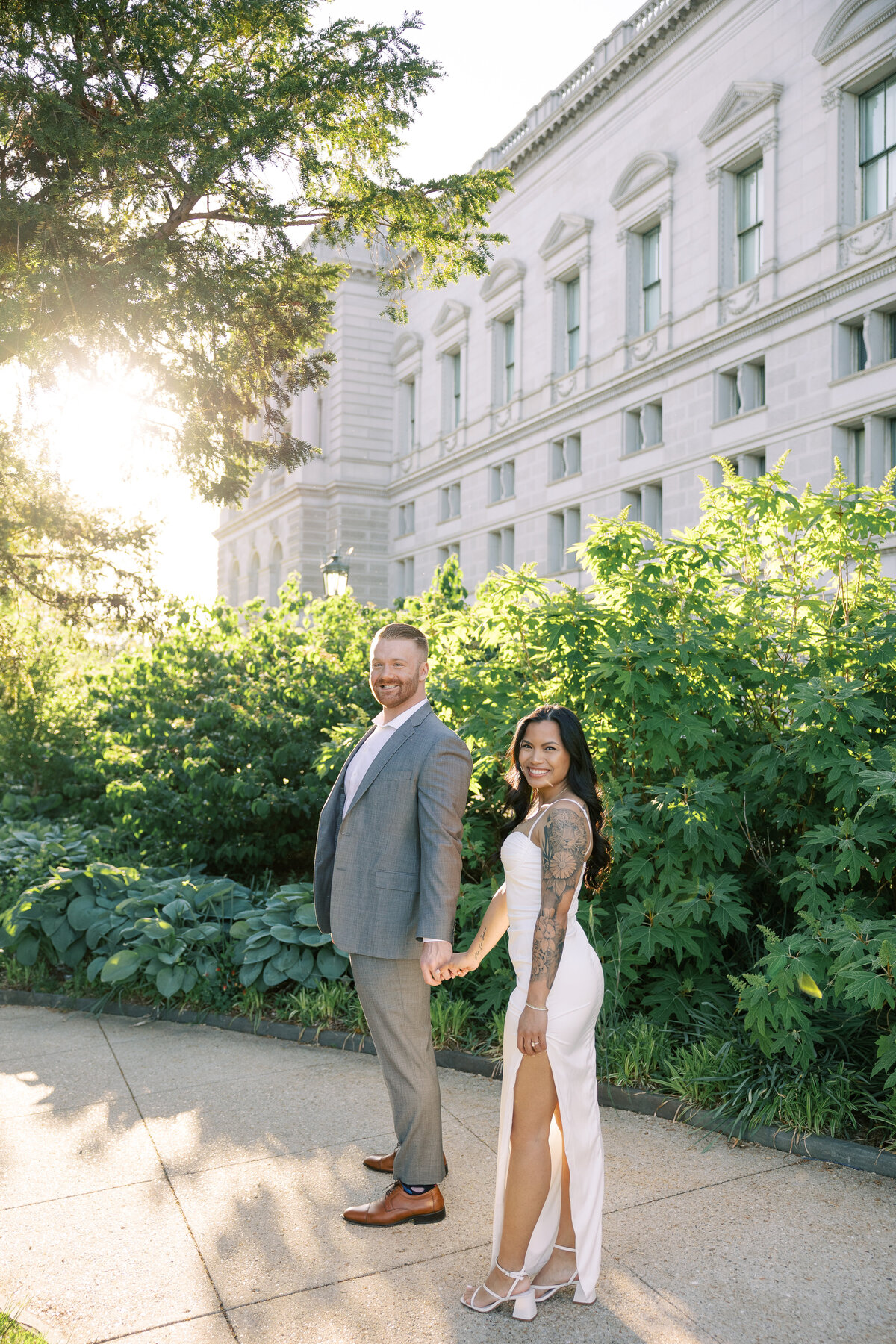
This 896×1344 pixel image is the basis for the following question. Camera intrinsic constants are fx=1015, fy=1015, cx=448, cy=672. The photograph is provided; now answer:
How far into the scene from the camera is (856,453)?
75.4 feet

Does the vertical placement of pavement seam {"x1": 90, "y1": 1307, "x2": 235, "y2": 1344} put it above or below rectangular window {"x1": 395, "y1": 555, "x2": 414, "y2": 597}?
below

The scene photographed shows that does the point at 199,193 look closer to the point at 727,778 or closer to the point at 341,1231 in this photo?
the point at 727,778

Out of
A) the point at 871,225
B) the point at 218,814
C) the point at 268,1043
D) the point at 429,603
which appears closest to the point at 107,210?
the point at 429,603

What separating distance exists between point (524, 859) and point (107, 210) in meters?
7.53

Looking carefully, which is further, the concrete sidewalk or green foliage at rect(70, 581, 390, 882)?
green foliage at rect(70, 581, 390, 882)

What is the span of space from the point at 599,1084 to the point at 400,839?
2.04 metres

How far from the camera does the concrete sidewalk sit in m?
3.01

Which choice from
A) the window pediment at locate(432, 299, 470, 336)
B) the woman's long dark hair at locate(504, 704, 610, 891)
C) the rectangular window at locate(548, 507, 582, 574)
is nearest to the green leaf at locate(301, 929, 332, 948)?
the woman's long dark hair at locate(504, 704, 610, 891)

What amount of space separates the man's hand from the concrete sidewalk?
0.93 metres

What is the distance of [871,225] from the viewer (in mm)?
21906

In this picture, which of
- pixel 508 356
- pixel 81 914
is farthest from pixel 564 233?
pixel 81 914

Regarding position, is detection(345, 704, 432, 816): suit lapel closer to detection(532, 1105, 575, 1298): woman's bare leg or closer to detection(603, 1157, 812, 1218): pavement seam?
detection(532, 1105, 575, 1298): woman's bare leg

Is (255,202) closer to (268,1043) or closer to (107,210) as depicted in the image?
(107,210)

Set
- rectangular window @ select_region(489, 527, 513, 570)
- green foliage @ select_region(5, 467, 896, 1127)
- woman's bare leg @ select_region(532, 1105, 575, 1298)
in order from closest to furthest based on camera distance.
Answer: woman's bare leg @ select_region(532, 1105, 575, 1298)
green foliage @ select_region(5, 467, 896, 1127)
rectangular window @ select_region(489, 527, 513, 570)
